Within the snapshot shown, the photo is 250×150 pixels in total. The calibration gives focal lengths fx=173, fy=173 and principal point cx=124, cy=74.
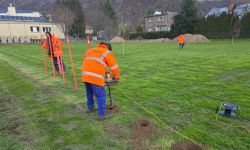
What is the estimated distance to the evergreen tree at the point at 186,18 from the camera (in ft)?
117

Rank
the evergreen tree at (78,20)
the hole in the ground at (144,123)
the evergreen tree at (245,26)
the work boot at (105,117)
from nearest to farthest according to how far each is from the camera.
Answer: the hole in the ground at (144,123) → the work boot at (105,117) → the evergreen tree at (245,26) → the evergreen tree at (78,20)

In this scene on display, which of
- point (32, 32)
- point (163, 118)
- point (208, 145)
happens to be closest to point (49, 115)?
point (163, 118)

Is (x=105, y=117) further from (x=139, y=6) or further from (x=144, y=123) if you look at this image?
(x=139, y=6)

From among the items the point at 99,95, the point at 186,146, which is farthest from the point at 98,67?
the point at 186,146

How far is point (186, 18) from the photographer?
3569 centimetres

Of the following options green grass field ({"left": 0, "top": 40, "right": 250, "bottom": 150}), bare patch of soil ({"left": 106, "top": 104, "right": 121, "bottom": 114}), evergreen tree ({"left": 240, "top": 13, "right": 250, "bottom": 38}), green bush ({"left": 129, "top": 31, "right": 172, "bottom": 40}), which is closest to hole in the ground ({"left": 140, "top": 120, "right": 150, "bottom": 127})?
green grass field ({"left": 0, "top": 40, "right": 250, "bottom": 150})

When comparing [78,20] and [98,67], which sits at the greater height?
[78,20]

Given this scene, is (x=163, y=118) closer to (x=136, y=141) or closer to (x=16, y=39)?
(x=136, y=141)

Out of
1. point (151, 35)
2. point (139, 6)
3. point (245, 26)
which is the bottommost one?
point (151, 35)

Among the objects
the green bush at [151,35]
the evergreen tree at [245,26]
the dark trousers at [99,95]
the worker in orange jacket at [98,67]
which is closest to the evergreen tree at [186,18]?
the green bush at [151,35]

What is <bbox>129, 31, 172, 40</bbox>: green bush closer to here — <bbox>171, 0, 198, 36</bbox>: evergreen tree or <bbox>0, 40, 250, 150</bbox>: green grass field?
<bbox>171, 0, 198, 36</bbox>: evergreen tree

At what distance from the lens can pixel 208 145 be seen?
3.12 m

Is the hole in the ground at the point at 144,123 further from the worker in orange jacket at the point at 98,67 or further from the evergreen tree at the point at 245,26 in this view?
the evergreen tree at the point at 245,26

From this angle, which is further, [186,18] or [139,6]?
[139,6]
